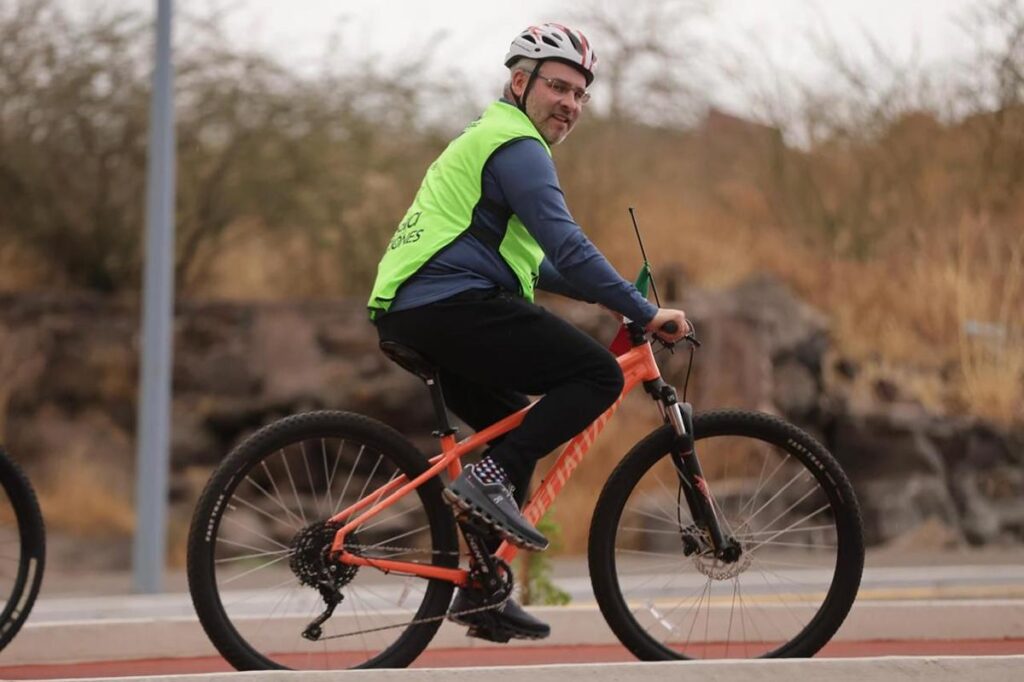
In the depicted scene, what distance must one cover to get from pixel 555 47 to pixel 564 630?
2570 mm

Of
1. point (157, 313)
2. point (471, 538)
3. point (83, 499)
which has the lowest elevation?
point (471, 538)

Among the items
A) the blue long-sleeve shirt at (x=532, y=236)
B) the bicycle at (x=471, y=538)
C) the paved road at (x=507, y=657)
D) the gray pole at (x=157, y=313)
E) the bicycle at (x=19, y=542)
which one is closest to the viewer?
the blue long-sleeve shirt at (x=532, y=236)

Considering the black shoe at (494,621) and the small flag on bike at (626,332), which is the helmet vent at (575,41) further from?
the black shoe at (494,621)

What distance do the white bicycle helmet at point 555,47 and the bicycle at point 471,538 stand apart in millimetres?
823

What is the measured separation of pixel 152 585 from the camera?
955 centimetres

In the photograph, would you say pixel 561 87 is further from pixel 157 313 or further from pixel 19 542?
pixel 157 313

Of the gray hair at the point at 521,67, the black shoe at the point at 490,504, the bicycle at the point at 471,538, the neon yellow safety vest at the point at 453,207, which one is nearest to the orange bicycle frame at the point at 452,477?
the bicycle at the point at 471,538

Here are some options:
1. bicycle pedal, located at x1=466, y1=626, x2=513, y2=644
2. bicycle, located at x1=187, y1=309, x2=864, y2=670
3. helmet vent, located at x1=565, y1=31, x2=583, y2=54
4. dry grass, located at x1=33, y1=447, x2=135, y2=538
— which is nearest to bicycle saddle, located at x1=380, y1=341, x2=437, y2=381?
bicycle, located at x1=187, y1=309, x2=864, y2=670

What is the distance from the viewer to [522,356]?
518cm

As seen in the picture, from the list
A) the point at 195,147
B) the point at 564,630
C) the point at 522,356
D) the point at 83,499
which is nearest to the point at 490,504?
the point at 522,356

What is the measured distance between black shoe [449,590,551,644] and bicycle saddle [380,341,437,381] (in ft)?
2.12

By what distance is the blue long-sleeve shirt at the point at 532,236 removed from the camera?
16.6 ft

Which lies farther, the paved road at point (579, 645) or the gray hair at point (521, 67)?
the paved road at point (579, 645)

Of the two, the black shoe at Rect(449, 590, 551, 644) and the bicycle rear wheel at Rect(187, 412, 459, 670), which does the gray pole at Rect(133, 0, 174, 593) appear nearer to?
the bicycle rear wheel at Rect(187, 412, 459, 670)
